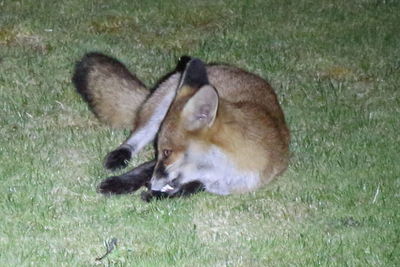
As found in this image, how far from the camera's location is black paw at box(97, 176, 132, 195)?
6.97 metres

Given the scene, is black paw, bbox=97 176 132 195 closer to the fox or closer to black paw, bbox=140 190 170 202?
the fox

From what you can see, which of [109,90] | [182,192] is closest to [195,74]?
[182,192]

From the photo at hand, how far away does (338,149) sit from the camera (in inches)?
319

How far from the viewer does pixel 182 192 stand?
6.88 metres

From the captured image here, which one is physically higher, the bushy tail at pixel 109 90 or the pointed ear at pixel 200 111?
the pointed ear at pixel 200 111

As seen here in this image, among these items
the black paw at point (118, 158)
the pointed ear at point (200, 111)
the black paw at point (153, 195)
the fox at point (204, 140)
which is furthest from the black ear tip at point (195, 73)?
the black paw at point (118, 158)

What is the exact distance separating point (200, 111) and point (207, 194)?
2.47 feet

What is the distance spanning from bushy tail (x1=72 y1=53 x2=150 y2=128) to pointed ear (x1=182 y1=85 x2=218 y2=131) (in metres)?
1.70

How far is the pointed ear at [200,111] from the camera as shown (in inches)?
259

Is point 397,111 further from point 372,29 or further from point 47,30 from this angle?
point 47,30

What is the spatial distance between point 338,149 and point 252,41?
142 inches

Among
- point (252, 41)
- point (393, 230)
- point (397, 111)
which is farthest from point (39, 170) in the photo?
point (252, 41)

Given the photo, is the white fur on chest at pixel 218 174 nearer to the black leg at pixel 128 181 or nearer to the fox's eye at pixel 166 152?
the fox's eye at pixel 166 152

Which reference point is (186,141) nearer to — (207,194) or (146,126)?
(207,194)
